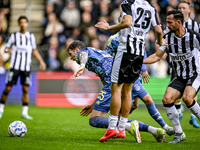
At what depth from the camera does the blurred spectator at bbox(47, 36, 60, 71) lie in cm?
1356

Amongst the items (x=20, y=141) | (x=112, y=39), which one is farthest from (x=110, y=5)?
(x=20, y=141)

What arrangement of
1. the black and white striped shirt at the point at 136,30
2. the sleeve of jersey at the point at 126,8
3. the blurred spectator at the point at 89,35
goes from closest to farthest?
1. the sleeve of jersey at the point at 126,8
2. the black and white striped shirt at the point at 136,30
3. the blurred spectator at the point at 89,35

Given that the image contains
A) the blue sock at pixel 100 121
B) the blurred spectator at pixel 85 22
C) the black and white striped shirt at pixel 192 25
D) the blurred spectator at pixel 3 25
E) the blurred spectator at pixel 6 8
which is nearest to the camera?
the blue sock at pixel 100 121

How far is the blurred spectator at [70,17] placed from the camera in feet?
47.3

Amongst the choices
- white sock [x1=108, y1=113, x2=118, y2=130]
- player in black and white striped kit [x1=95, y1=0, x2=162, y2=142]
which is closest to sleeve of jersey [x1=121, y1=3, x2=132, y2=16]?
player in black and white striped kit [x1=95, y1=0, x2=162, y2=142]

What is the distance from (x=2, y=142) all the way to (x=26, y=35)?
194 inches

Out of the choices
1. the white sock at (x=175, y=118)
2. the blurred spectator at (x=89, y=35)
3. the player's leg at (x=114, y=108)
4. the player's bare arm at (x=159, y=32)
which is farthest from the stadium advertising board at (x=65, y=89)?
the player's leg at (x=114, y=108)

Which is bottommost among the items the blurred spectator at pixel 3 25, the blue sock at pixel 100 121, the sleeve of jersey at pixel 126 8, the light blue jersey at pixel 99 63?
the blue sock at pixel 100 121

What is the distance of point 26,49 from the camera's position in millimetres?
9258

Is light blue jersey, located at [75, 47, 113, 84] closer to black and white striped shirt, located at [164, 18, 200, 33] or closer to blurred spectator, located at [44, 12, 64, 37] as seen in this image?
black and white striped shirt, located at [164, 18, 200, 33]

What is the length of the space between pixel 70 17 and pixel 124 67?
33.1 feet

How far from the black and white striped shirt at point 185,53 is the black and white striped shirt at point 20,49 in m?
4.64

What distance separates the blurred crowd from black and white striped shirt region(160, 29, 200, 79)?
7348 mm

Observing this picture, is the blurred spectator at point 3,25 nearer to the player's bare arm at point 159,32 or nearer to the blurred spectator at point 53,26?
the blurred spectator at point 53,26
